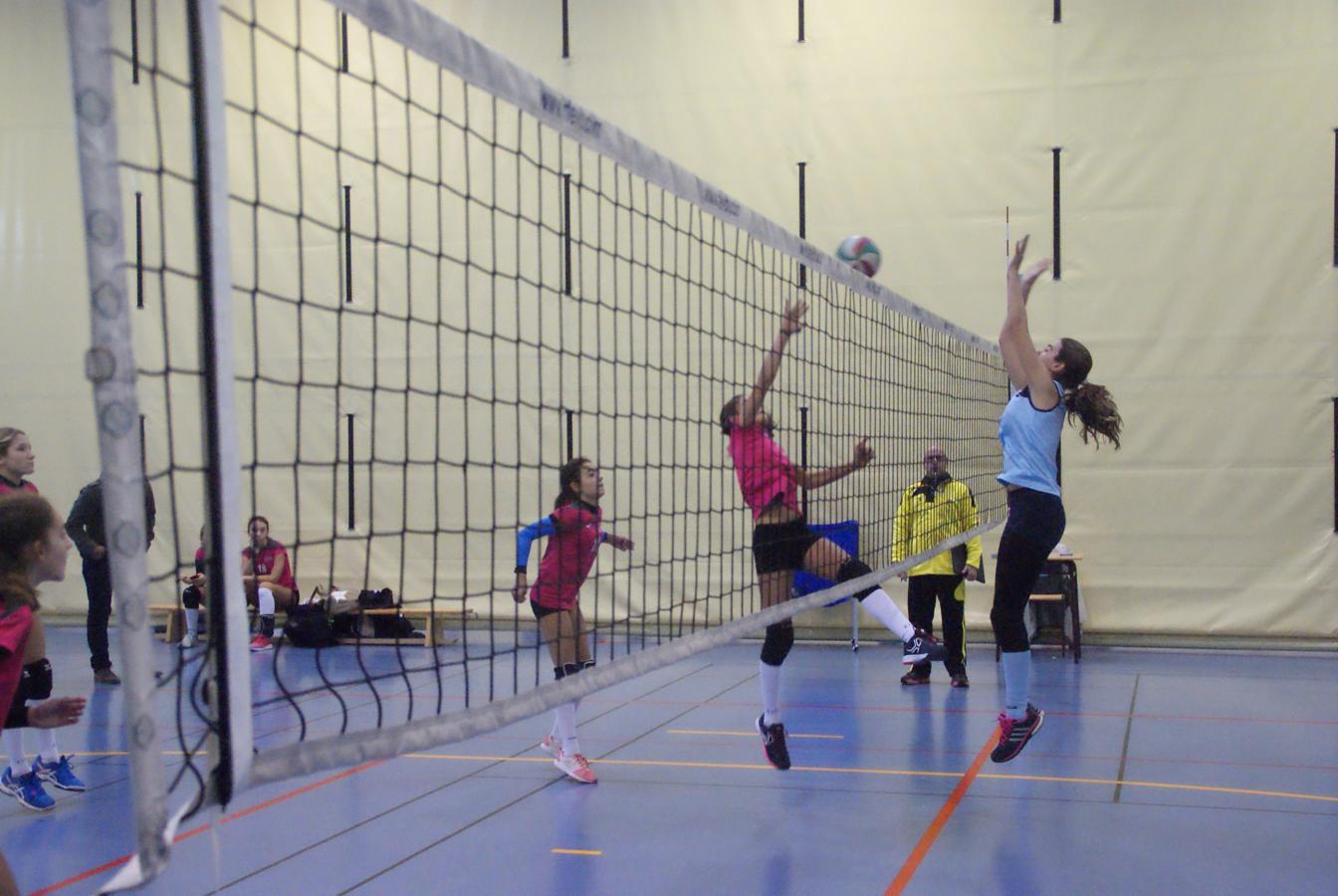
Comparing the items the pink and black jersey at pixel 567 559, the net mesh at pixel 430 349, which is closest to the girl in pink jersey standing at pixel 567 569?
the pink and black jersey at pixel 567 559

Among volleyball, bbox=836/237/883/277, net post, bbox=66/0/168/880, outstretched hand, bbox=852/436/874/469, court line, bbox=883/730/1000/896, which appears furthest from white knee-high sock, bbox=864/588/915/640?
net post, bbox=66/0/168/880

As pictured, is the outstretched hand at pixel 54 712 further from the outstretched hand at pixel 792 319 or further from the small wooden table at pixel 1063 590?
the small wooden table at pixel 1063 590

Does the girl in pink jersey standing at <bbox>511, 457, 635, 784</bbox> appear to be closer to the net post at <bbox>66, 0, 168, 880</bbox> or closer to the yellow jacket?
the yellow jacket

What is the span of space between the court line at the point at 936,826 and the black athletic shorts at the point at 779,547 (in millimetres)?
1078

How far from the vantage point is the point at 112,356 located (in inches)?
70.1

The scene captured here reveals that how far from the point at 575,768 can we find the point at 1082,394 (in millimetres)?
2555

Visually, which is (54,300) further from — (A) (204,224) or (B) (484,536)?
(A) (204,224)

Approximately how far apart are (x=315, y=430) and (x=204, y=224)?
9.07 meters

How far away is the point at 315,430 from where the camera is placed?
1075 cm

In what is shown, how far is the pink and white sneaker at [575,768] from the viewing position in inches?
209

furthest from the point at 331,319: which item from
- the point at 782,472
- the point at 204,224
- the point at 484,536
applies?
the point at 204,224

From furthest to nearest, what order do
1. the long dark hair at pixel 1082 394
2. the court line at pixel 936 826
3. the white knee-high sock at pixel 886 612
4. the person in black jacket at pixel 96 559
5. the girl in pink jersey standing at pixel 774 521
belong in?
the person in black jacket at pixel 96 559 < the white knee-high sock at pixel 886 612 < the girl in pink jersey standing at pixel 774 521 < the long dark hair at pixel 1082 394 < the court line at pixel 936 826

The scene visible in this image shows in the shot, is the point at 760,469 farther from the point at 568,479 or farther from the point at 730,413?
the point at 568,479

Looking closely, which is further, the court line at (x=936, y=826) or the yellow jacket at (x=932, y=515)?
the yellow jacket at (x=932, y=515)
